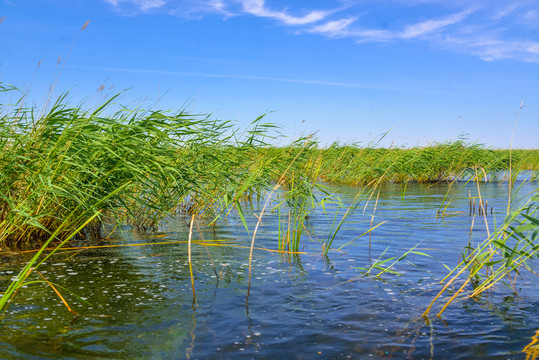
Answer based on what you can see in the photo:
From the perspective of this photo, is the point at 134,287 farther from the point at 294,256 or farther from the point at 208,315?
the point at 294,256

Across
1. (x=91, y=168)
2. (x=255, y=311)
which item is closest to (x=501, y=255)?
(x=255, y=311)

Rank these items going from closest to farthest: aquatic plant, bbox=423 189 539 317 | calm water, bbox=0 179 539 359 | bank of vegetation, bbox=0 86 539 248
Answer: calm water, bbox=0 179 539 359, aquatic plant, bbox=423 189 539 317, bank of vegetation, bbox=0 86 539 248

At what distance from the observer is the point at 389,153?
58.1ft

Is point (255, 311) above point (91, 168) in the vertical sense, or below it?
below

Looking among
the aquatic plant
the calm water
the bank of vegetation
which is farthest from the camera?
the bank of vegetation

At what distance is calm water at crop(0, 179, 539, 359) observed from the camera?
337cm

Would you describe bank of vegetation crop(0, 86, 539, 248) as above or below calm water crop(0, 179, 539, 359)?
above

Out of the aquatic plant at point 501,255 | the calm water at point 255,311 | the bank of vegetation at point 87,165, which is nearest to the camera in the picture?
the calm water at point 255,311

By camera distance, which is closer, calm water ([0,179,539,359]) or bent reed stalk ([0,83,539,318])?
calm water ([0,179,539,359])

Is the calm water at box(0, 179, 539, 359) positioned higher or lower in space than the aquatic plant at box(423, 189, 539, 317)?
lower

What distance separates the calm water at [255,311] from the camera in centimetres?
337

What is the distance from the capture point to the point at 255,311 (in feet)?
13.5

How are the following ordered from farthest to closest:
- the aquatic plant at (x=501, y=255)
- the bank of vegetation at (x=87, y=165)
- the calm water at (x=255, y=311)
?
1. the bank of vegetation at (x=87, y=165)
2. the aquatic plant at (x=501, y=255)
3. the calm water at (x=255, y=311)

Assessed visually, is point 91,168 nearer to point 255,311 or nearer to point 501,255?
point 255,311
